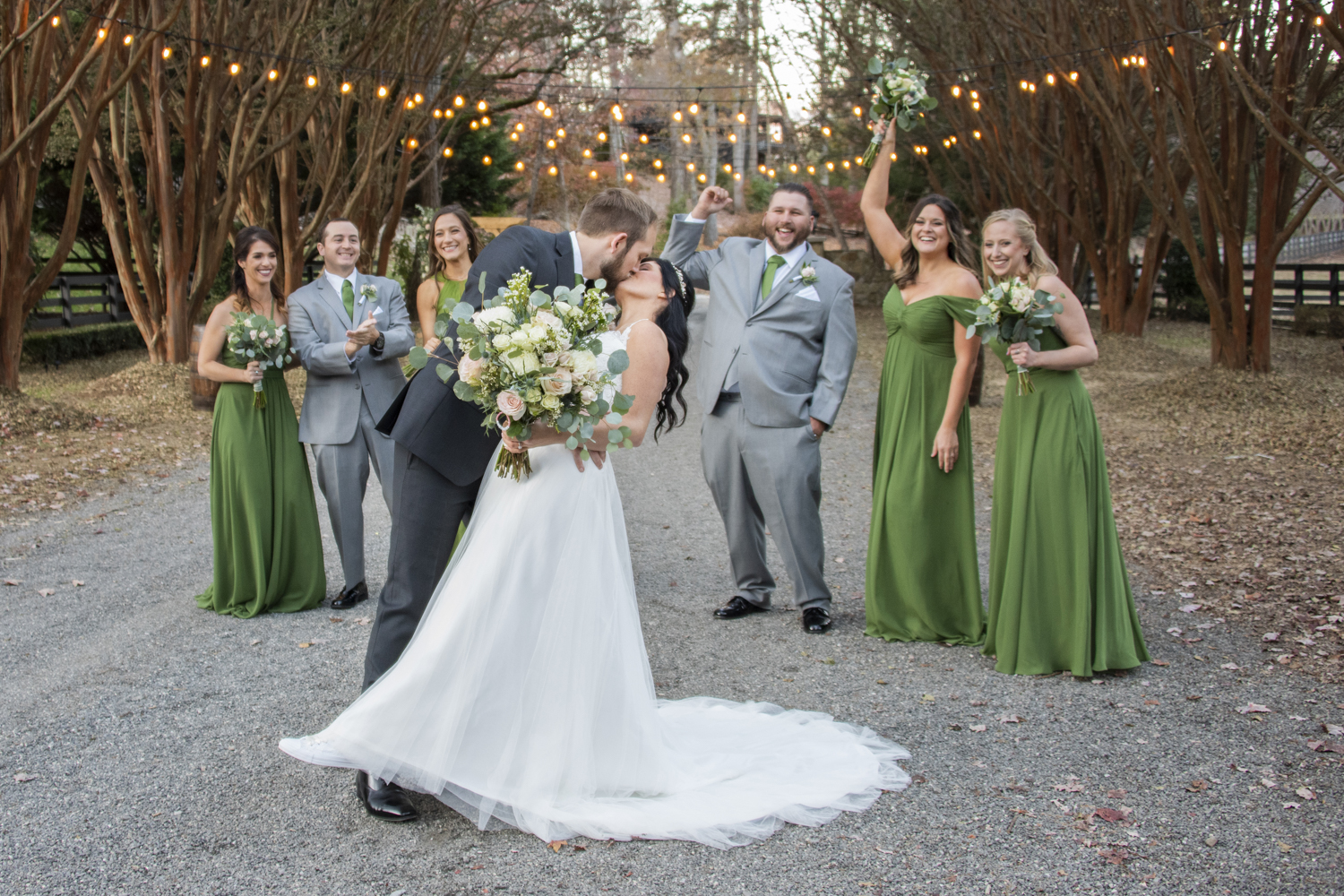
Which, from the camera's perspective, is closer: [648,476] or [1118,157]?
[648,476]

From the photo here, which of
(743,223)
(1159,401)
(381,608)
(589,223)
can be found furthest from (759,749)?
(743,223)

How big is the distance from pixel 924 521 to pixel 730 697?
147cm

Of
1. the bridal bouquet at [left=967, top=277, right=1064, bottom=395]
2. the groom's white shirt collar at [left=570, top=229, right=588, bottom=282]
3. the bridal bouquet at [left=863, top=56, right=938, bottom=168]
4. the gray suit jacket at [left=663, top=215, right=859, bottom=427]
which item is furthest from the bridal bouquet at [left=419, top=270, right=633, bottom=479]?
the bridal bouquet at [left=863, top=56, right=938, bottom=168]

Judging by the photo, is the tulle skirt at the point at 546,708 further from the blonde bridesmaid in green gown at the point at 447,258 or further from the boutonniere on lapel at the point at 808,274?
the blonde bridesmaid in green gown at the point at 447,258

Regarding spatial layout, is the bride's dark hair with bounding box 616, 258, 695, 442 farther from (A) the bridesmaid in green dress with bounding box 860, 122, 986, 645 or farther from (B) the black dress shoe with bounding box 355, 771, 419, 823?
(A) the bridesmaid in green dress with bounding box 860, 122, 986, 645

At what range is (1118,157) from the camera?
21.1m

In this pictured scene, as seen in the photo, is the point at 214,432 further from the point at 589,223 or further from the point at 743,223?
the point at 743,223

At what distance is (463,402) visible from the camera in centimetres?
378

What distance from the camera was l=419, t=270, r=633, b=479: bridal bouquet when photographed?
3314 mm

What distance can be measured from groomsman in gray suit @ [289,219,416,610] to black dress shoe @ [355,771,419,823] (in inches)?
104

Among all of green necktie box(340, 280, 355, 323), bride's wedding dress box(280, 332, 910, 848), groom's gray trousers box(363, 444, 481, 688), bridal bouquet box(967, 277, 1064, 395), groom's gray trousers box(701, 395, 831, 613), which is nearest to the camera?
bride's wedding dress box(280, 332, 910, 848)

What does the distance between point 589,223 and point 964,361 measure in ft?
8.13

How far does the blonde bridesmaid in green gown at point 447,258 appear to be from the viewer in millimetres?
6688

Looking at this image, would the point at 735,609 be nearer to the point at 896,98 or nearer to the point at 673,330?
the point at 673,330
